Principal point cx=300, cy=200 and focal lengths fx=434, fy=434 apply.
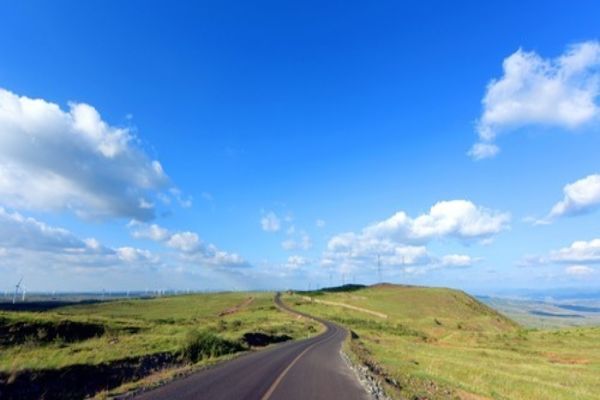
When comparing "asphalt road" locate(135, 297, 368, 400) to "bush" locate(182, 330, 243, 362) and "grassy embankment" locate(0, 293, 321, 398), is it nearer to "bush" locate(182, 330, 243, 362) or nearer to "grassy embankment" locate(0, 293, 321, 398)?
"grassy embankment" locate(0, 293, 321, 398)

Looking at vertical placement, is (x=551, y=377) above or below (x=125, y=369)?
below

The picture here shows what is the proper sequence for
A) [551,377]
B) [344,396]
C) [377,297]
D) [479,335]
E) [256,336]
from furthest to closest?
[377,297] < [479,335] < [256,336] < [551,377] < [344,396]

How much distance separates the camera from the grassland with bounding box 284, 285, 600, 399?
85.1 ft

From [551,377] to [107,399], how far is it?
112 ft

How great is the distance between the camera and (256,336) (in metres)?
46.1

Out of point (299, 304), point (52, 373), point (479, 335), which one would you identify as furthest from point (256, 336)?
point (299, 304)

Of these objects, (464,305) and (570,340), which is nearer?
(570,340)

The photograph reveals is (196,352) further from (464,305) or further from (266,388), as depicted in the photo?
(464,305)

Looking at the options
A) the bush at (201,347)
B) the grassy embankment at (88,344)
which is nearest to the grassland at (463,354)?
the bush at (201,347)

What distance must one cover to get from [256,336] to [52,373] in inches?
1135

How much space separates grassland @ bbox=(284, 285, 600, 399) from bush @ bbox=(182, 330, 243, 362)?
1036cm

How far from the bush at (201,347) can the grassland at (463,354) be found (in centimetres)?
1036

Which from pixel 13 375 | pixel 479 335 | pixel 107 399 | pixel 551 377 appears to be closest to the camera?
pixel 107 399

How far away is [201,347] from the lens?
96.2ft
